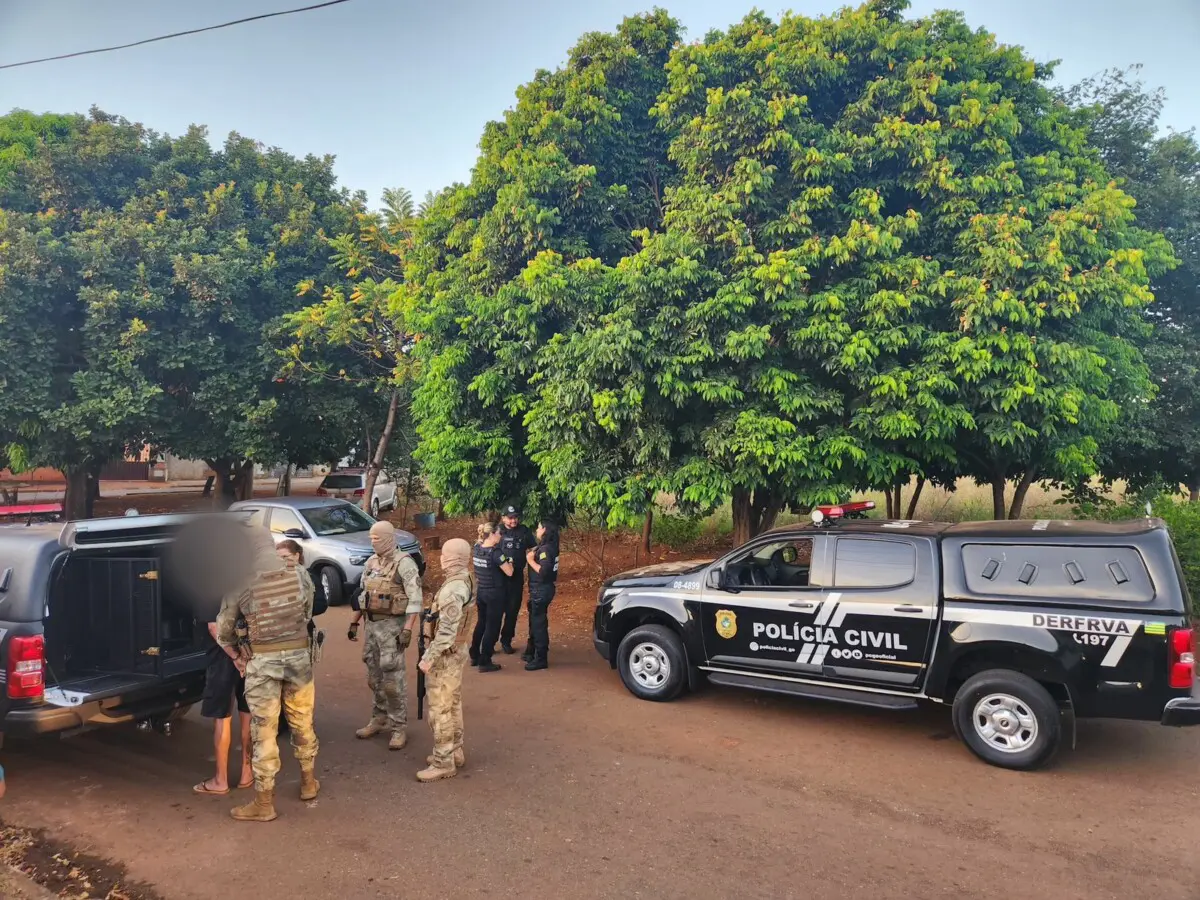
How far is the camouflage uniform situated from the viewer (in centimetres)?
556

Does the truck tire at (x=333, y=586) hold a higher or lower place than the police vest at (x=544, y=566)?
lower

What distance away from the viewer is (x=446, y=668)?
501cm

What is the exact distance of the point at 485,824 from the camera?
14.4 ft

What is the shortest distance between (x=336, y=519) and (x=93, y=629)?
24.0 feet

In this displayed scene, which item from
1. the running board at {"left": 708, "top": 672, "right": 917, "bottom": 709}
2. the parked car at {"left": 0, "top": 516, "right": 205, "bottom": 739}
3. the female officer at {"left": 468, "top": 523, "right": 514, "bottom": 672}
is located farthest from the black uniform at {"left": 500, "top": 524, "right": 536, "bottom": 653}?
the parked car at {"left": 0, "top": 516, "right": 205, "bottom": 739}

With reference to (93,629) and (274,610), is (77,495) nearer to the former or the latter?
(93,629)

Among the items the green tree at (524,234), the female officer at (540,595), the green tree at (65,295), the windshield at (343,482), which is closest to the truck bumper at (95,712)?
the female officer at (540,595)

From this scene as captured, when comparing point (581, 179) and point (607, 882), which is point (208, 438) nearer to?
point (581, 179)

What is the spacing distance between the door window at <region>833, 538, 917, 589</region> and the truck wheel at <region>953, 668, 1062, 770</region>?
88 cm

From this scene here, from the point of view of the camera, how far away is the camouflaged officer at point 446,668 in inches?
196

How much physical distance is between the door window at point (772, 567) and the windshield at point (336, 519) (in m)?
7.48

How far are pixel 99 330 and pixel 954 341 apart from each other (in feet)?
51.1

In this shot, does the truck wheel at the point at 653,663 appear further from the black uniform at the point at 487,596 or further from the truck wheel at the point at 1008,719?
the truck wheel at the point at 1008,719

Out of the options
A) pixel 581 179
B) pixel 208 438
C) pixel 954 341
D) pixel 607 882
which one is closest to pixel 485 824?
pixel 607 882
